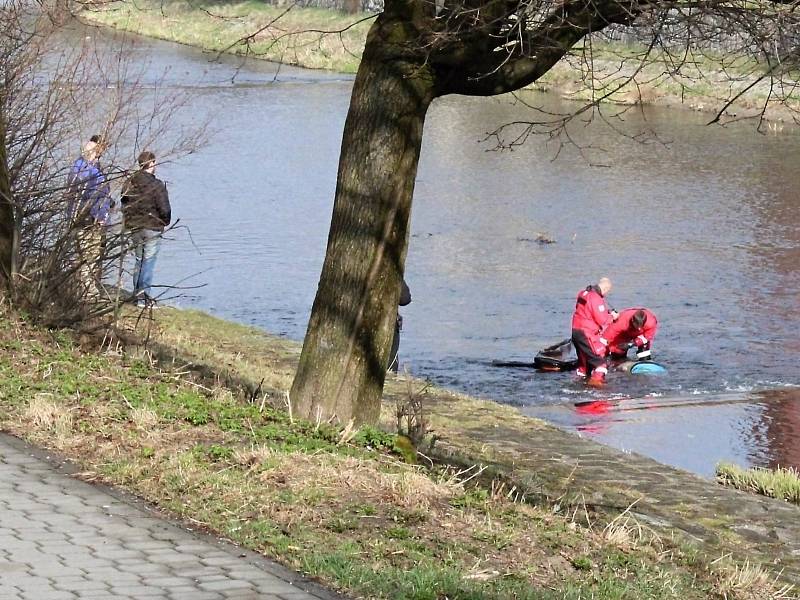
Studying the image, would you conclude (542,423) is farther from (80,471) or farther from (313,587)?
(313,587)

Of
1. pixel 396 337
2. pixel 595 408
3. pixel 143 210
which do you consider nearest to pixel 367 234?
pixel 143 210

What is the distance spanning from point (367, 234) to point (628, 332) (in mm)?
9215

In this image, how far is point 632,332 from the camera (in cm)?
1758

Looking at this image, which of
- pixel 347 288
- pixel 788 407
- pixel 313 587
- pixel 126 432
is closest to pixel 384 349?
pixel 347 288

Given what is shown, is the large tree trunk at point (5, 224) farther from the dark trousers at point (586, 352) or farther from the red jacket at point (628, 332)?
the red jacket at point (628, 332)

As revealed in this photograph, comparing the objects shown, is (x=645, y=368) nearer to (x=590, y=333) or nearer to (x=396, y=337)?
(x=590, y=333)

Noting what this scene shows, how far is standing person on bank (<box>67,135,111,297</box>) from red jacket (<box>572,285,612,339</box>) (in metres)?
6.68

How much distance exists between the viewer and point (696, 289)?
23141 millimetres

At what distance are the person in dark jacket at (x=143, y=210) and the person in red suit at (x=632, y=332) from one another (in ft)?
19.2

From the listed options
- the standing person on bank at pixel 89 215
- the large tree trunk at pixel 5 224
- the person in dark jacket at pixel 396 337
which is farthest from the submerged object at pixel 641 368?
the large tree trunk at pixel 5 224

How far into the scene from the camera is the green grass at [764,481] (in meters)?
11.1

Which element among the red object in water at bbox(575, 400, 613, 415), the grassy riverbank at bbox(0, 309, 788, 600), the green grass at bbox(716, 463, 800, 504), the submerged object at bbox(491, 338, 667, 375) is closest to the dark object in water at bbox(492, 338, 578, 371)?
the submerged object at bbox(491, 338, 667, 375)

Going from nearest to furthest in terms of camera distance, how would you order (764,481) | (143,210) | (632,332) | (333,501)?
(333,501) < (764,481) < (143,210) < (632,332)

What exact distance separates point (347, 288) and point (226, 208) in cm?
2136
